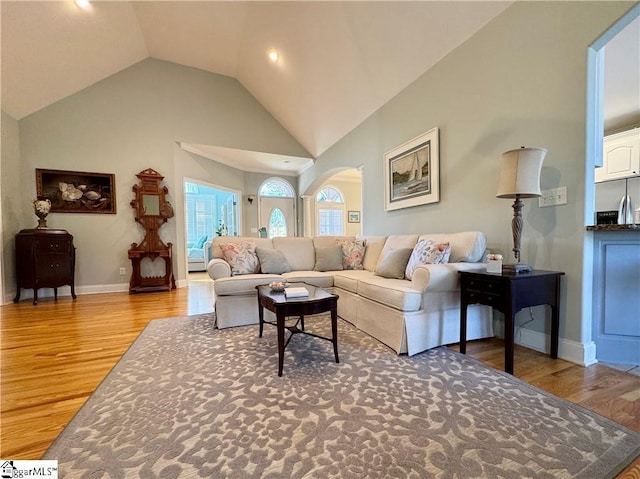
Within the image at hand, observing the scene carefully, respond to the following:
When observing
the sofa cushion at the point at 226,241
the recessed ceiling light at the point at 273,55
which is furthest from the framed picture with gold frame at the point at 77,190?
the recessed ceiling light at the point at 273,55

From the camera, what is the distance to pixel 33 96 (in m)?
3.97

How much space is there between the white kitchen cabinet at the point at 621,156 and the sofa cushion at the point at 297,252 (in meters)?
3.87

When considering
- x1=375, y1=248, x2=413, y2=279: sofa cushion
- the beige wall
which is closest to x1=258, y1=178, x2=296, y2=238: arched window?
the beige wall

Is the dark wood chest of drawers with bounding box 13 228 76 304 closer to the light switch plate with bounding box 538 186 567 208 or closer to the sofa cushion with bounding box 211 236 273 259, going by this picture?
the sofa cushion with bounding box 211 236 273 259

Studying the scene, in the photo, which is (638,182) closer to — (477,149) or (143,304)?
(477,149)

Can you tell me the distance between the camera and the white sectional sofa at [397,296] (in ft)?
6.65

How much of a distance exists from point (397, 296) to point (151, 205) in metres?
4.60

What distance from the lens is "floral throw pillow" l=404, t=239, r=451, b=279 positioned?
232 cm

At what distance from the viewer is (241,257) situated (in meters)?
3.08

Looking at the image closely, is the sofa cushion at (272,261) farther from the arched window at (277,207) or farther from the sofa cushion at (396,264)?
the arched window at (277,207)

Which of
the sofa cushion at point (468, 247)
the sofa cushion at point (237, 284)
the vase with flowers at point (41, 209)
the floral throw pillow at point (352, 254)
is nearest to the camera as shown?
the sofa cushion at point (468, 247)

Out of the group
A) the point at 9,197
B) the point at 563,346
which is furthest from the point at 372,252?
the point at 9,197

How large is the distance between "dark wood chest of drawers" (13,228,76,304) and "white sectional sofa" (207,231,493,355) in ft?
8.54

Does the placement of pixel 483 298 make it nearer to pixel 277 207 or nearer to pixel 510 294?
pixel 510 294
